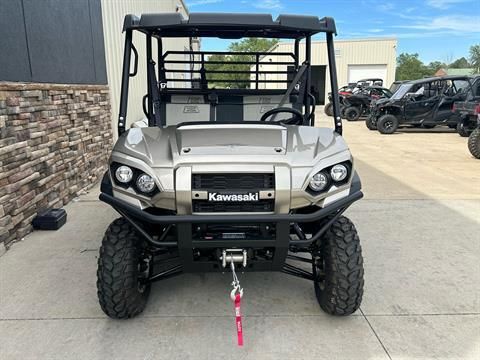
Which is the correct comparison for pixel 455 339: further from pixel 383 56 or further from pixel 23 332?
pixel 383 56

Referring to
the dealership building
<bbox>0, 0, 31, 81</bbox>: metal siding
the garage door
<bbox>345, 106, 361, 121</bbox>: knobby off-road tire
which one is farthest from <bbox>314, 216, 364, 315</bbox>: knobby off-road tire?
the garage door

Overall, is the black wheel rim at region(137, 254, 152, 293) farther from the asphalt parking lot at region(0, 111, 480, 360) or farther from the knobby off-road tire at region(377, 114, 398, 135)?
the knobby off-road tire at region(377, 114, 398, 135)

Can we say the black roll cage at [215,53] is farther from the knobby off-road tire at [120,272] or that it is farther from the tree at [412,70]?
the tree at [412,70]

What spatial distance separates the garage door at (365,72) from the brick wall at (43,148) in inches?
1167

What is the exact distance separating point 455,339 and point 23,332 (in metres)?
2.62

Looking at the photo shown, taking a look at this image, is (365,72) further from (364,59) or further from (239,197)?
(239,197)

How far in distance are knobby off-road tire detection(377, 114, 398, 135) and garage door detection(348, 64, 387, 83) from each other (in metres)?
21.5

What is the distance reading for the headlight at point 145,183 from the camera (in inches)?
91.3

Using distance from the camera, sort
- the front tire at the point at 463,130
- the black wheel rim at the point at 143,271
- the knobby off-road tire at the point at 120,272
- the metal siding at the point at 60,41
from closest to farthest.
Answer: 1. the knobby off-road tire at the point at 120,272
2. the black wheel rim at the point at 143,271
3. the metal siding at the point at 60,41
4. the front tire at the point at 463,130

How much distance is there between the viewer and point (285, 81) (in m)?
3.80

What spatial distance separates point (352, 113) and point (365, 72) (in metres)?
17.6

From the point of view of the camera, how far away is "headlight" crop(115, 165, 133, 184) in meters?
2.37

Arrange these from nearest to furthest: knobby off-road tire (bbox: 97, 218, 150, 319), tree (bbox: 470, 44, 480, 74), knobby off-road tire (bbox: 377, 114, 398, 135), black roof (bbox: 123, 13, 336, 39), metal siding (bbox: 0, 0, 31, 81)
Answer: knobby off-road tire (bbox: 97, 218, 150, 319) → black roof (bbox: 123, 13, 336, 39) → metal siding (bbox: 0, 0, 31, 81) → knobby off-road tire (bbox: 377, 114, 398, 135) → tree (bbox: 470, 44, 480, 74)

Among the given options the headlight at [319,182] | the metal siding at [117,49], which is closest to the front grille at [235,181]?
the headlight at [319,182]
